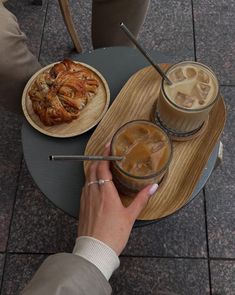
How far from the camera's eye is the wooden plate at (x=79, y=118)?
1092 millimetres

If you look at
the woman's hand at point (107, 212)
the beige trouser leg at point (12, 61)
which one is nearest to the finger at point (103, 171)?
the woman's hand at point (107, 212)

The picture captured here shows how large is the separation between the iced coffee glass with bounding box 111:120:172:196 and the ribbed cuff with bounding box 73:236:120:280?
0.16 meters

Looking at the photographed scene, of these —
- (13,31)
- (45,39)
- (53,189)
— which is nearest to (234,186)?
(53,189)

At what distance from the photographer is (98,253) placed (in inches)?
34.1

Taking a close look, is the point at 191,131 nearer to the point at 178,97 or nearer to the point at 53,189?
the point at 178,97

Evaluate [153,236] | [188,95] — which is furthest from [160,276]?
[188,95]

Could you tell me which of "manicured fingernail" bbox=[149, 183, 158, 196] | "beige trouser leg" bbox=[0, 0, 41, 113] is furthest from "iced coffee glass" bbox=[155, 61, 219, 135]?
"beige trouser leg" bbox=[0, 0, 41, 113]

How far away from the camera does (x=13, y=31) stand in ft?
4.16

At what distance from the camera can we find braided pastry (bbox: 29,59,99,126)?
3.53ft

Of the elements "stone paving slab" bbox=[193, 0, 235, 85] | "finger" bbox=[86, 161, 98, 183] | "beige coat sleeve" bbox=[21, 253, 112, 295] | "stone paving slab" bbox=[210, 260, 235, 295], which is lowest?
"stone paving slab" bbox=[210, 260, 235, 295]

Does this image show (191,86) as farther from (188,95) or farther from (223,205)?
(223,205)

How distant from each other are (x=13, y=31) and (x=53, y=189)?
582 millimetres

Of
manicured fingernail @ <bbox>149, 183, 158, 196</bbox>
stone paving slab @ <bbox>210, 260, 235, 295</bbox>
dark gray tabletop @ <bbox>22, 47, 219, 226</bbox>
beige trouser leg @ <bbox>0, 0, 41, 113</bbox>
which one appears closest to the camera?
manicured fingernail @ <bbox>149, 183, 158, 196</bbox>

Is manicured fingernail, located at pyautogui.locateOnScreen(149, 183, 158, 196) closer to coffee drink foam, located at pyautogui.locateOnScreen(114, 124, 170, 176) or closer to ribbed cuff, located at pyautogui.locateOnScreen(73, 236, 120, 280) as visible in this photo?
coffee drink foam, located at pyautogui.locateOnScreen(114, 124, 170, 176)
